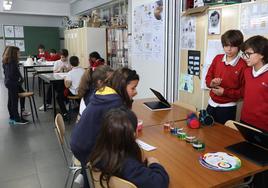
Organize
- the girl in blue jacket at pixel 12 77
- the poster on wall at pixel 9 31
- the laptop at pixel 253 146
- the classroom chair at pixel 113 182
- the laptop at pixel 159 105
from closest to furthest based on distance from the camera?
1. the classroom chair at pixel 113 182
2. the laptop at pixel 253 146
3. the laptop at pixel 159 105
4. the girl in blue jacket at pixel 12 77
5. the poster on wall at pixel 9 31

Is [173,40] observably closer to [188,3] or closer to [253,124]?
[188,3]

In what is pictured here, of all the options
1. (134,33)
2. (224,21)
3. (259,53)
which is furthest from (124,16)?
(259,53)

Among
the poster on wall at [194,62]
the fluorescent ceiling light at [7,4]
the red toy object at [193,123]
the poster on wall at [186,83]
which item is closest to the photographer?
the red toy object at [193,123]

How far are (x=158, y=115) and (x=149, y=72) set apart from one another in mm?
1832

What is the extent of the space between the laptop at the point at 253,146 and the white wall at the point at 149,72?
2212mm

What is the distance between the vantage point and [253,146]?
156 cm

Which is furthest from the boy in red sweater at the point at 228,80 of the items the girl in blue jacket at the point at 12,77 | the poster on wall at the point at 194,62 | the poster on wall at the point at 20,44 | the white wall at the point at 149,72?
the poster on wall at the point at 20,44

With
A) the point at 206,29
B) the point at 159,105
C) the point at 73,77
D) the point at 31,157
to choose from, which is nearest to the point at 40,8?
the point at 73,77

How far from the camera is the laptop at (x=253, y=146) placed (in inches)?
54.8

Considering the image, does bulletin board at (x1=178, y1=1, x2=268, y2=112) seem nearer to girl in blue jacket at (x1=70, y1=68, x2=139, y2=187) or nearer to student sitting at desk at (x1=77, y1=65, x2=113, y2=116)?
student sitting at desk at (x1=77, y1=65, x2=113, y2=116)

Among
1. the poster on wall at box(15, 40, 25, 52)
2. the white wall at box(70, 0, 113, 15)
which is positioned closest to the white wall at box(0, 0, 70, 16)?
the white wall at box(70, 0, 113, 15)

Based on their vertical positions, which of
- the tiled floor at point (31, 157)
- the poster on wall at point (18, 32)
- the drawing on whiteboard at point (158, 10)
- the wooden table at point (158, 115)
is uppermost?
A: the poster on wall at point (18, 32)

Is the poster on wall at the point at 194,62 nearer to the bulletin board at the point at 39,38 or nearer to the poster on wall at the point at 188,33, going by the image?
the poster on wall at the point at 188,33

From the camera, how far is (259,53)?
1.83 m
